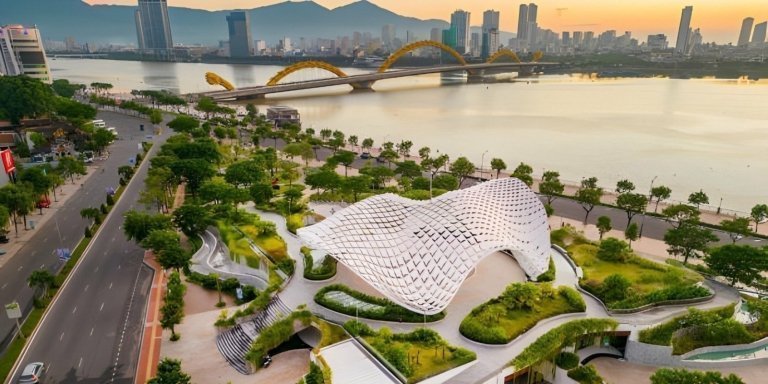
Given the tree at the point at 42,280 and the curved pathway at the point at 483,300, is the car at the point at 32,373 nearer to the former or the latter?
the tree at the point at 42,280

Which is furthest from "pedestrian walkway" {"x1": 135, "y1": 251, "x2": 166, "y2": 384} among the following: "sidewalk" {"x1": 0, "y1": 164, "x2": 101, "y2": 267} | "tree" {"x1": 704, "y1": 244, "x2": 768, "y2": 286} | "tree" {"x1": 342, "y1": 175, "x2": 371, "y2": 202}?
"tree" {"x1": 704, "y1": 244, "x2": 768, "y2": 286}

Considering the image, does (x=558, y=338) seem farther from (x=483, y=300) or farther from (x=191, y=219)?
(x=191, y=219)

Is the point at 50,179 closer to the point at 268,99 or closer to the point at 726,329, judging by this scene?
the point at 726,329

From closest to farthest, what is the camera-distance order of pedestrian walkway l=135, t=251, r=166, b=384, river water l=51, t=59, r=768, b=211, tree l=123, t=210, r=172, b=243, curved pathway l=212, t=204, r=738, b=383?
1. curved pathway l=212, t=204, r=738, b=383
2. pedestrian walkway l=135, t=251, r=166, b=384
3. tree l=123, t=210, r=172, b=243
4. river water l=51, t=59, r=768, b=211

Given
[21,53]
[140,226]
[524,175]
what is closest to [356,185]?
[524,175]

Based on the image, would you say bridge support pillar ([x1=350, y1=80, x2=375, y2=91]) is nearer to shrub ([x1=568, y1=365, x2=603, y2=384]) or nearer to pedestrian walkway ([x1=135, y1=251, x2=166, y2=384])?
pedestrian walkway ([x1=135, y1=251, x2=166, y2=384])
